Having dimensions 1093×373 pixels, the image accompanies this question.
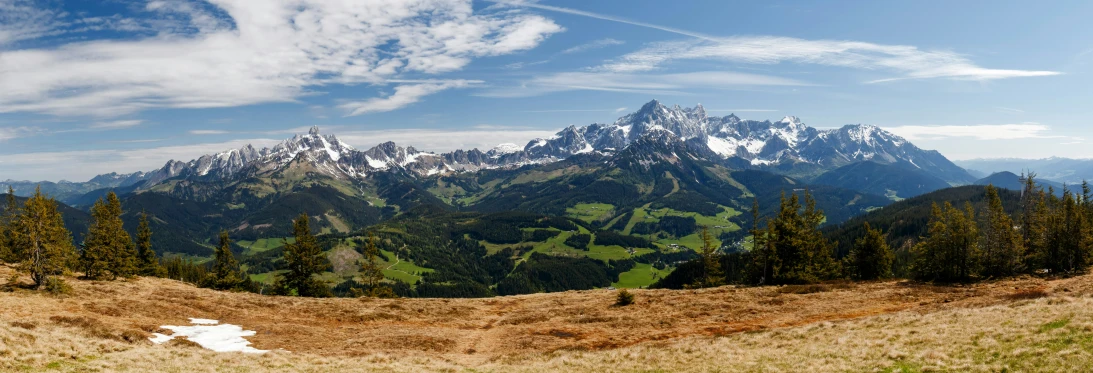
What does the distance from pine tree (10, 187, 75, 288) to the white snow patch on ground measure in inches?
751

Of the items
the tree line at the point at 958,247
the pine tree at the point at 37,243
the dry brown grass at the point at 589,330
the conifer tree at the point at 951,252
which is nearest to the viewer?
the dry brown grass at the point at 589,330

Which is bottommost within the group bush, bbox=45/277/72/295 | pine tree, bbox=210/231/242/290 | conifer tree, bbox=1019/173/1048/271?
pine tree, bbox=210/231/242/290

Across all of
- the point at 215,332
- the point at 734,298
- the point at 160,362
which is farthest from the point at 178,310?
the point at 734,298

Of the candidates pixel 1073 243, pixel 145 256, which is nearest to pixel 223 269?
pixel 145 256

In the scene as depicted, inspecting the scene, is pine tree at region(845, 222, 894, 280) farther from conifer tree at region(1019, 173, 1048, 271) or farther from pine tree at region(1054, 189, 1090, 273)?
pine tree at region(1054, 189, 1090, 273)

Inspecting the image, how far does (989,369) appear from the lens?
71.3 feet

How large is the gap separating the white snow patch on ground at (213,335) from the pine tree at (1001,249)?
83236 mm

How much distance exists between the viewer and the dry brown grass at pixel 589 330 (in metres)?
26.2

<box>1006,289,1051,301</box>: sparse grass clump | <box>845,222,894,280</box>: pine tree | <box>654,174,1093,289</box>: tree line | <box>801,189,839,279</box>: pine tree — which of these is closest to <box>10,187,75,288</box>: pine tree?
<box>654,174,1093,289</box>: tree line

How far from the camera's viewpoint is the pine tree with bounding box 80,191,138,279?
6078 cm

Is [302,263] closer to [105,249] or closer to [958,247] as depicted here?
[105,249]

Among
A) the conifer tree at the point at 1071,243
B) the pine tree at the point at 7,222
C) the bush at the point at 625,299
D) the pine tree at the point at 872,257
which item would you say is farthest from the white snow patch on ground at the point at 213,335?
the conifer tree at the point at 1071,243

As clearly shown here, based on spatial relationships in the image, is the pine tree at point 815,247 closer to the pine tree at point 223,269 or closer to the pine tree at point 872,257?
the pine tree at point 872,257

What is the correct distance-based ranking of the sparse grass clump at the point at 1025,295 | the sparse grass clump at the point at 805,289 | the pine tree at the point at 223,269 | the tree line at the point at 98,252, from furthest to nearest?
the pine tree at the point at 223,269, the sparse grass clump at the point at 805,289, the tree line at the point at 98,252, the sparse grass clump at the point at 1025,295
